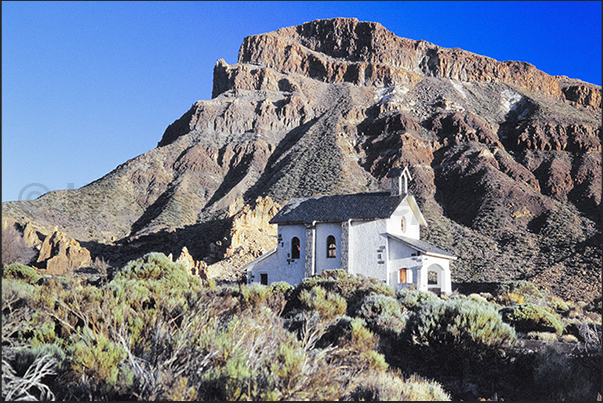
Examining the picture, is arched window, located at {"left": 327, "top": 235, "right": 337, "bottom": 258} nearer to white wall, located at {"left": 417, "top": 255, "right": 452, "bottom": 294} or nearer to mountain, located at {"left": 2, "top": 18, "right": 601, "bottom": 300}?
white wall, located at {"left": 417, "top": 255, "right": 452, "bottom": 294}

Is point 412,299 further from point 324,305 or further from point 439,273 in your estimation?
point 439,273

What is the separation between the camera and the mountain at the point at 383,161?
44.1 meters

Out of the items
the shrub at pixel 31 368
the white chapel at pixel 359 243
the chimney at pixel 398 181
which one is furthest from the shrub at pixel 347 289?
the shrub at pixel 31 368

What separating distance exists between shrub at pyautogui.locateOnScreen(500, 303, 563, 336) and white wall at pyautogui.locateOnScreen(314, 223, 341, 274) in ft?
35.8

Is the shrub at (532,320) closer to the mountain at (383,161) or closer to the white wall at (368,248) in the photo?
the white wall at (368,248)

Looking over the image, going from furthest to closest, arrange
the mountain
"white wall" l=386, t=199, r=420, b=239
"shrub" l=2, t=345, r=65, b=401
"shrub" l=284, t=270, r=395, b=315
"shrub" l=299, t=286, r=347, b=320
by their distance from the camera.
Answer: the mountain
"white wall" l=386, t=199, r=420, b=239
"shrub" l=284, t=270, r=395, b=315
"shrub" l=299, t=286, r=347, b=320
"shrub" l=2, t=345, r=65, b=401

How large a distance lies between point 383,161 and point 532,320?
48.6 metres

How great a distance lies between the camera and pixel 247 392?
552cm

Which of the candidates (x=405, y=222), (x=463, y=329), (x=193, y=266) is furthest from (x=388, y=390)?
(x=193, y=266)

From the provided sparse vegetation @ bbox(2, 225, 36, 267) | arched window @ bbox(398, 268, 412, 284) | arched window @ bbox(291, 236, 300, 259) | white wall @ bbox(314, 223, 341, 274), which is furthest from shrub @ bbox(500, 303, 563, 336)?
sparse vegetation @ bbox(2, 225, 36, 267)

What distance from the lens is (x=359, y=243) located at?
971 inches

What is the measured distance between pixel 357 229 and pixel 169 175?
47772 millimetres

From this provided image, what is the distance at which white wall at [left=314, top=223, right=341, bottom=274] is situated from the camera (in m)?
25.0

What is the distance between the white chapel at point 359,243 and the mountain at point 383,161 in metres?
12.1
